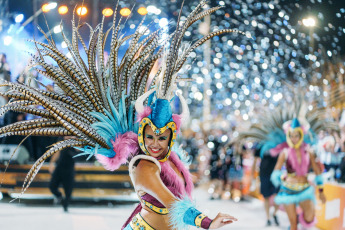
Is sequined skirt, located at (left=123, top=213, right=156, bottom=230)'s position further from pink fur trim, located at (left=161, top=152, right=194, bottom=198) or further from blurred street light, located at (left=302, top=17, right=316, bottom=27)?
blurred street light, located at (left=302, top=17, right=316, bottom=27)

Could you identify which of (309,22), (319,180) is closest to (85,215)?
(319,180)

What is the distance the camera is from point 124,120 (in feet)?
8.82

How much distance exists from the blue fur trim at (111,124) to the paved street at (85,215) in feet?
12.4

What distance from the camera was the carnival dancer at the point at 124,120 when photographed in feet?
8.00

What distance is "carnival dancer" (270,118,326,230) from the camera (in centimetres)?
513

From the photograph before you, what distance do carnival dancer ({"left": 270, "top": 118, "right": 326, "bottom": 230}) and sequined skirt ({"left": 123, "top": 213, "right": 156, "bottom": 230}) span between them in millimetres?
3050

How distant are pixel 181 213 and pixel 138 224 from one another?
36 cm

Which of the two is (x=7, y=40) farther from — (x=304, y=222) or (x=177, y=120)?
(x=304, y=222)

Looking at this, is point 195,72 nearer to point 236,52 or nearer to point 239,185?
point 236,52

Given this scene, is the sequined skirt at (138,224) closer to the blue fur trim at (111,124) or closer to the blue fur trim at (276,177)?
the blue fur trim at (111,124)

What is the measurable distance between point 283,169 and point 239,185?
502 cm

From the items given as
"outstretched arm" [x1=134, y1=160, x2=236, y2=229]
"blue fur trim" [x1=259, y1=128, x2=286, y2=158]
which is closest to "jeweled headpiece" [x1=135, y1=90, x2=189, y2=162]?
"outstretched arm" [x1=134, y1=160, x2=236, y2=229]

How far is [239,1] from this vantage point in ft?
19.5

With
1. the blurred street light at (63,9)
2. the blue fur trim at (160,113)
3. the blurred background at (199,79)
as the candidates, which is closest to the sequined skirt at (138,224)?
the blue fur trim at (160,113)
